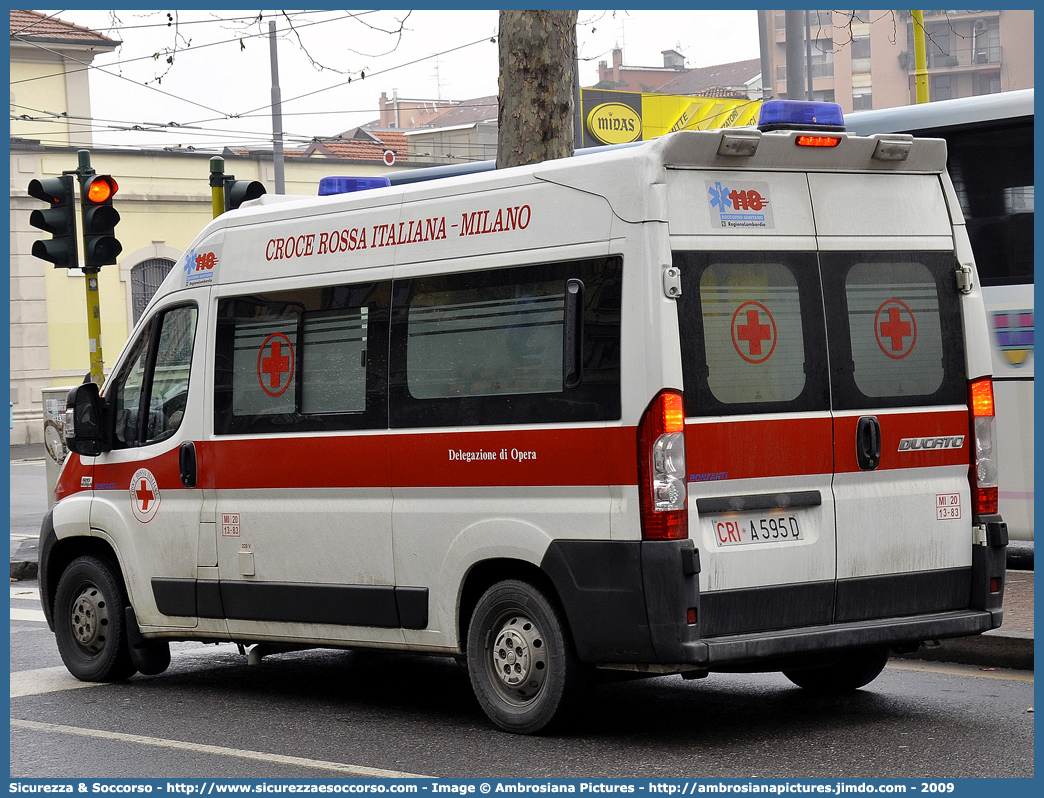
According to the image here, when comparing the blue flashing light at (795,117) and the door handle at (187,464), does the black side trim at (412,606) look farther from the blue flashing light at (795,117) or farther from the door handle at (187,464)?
the blue flashing light at (795,117)

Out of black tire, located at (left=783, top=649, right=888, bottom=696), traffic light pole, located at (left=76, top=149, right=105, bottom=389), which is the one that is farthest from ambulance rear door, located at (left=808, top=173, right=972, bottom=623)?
traffic light pole, located at (left=76, top=149, right=105, bottom=389)

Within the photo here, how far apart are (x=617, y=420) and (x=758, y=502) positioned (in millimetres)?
703

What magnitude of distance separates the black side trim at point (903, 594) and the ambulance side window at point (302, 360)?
2322mm

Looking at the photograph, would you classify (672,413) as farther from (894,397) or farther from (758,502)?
(894,397)

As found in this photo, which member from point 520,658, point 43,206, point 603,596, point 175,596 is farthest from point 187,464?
point 43,206

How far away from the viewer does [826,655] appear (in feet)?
23.2

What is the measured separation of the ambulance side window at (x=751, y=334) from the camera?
6496 millimetres

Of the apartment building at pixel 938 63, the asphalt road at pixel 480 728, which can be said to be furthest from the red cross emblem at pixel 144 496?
the apartment building at pixel 938 63

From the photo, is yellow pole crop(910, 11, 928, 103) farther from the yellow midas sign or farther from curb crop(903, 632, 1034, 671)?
the yellow midas sign

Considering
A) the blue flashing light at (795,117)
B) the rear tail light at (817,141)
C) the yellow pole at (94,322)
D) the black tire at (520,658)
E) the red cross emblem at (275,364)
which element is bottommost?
the black tire at (520,658)

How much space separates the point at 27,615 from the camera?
470 inches

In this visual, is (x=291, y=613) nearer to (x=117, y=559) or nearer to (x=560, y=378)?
(x=117, y=559)

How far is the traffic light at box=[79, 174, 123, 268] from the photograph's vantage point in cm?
1353

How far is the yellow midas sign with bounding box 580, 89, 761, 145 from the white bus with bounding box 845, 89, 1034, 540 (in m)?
20.7
